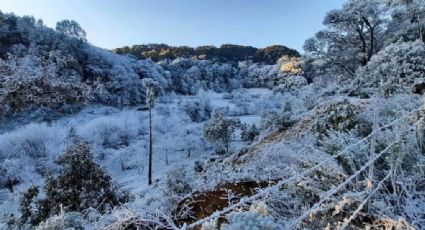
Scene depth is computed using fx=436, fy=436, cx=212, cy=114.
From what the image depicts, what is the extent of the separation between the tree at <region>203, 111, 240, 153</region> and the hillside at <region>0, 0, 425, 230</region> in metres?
0.18

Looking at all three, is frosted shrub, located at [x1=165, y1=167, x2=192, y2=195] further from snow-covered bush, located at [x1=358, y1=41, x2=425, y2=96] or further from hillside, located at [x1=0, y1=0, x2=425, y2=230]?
snow-covered bush, located at [x1=358, y1=41, x2=425, y2=96]

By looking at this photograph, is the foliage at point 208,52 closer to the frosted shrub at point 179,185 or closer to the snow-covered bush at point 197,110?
the snow-covered bush at point 197,110

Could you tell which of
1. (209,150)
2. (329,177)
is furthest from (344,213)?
(209,150)

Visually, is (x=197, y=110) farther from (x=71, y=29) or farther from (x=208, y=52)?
(x=208, y=52)

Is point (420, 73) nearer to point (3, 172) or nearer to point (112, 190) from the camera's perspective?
point (112, 190)

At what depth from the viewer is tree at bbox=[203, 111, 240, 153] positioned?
120 feet

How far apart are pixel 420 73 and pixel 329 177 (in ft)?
30.8

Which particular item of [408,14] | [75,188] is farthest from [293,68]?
[75,188]

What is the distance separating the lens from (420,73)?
36.6 feet

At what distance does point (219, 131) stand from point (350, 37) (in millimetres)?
16243

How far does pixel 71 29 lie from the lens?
72.1 metres

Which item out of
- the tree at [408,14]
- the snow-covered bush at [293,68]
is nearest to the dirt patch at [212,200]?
the tree at [408,14]

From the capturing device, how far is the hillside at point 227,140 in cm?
260

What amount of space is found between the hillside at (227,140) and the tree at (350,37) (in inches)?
2.5
